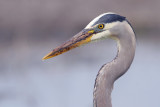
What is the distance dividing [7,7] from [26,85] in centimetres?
208

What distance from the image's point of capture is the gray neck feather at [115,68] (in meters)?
3.61

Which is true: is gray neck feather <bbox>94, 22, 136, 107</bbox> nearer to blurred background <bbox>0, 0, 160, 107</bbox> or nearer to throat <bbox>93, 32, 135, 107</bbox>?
throat <bbox>93, 32, 135, 107</bbox>

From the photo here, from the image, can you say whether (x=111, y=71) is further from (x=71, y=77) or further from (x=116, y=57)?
(x=71, y=77)

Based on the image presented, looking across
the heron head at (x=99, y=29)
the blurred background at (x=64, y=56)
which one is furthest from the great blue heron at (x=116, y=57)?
the blurred background at (x=64, y=56)

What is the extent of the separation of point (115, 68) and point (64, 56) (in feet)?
17.9

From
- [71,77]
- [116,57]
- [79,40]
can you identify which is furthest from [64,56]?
[116,57]

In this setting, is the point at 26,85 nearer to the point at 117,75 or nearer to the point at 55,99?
the point at 55,99

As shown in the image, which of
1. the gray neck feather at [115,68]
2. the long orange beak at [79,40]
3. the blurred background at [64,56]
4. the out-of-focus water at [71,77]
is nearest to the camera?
the gray neck feather at [115,68]

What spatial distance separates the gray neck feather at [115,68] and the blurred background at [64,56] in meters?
3.30

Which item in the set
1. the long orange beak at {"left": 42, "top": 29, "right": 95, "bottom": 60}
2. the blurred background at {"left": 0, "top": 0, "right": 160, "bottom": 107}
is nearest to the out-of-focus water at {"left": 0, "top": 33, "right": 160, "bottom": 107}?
the blurred background at {"left": 0, "top": 0, "right": 160, "bottom": 107}

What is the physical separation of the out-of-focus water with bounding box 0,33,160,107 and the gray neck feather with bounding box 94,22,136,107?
331cm

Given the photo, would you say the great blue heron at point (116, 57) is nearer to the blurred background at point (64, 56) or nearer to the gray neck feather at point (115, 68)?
the gray neck feather at point (115, 68)

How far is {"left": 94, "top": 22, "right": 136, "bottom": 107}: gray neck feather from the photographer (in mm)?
3611

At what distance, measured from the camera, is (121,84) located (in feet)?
25.8
